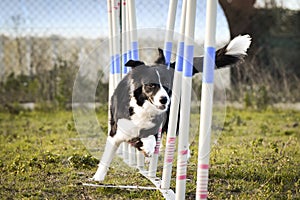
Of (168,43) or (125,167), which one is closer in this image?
(168,43)

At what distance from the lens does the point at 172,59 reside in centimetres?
348

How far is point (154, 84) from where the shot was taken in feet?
11.1

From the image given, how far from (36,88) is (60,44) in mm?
1015

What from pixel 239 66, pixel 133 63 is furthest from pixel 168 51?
pixel 239 66

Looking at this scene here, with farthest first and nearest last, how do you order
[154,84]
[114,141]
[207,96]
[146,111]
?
1. [114,141]
2. [146,111]
3. [154,84]
4. [207,96]

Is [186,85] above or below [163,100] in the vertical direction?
above

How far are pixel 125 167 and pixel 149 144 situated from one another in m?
0.43

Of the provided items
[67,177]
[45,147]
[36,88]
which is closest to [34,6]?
[36,88]

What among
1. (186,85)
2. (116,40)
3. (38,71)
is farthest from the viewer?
(38,71)

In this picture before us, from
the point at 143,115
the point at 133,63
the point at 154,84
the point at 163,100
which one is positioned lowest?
the point at 143,115

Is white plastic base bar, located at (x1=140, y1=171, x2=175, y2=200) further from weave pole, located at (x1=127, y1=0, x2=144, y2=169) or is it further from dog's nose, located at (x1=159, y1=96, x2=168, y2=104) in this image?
dog's nose, located at (x1=159, y1=96, x2=168, y2=104)

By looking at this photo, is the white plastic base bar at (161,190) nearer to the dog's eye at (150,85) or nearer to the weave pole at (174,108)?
the weave pole at (174,108)

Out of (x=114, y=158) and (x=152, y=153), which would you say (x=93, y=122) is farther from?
(x=152, y=153)

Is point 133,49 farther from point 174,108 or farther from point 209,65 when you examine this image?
point 209,65
